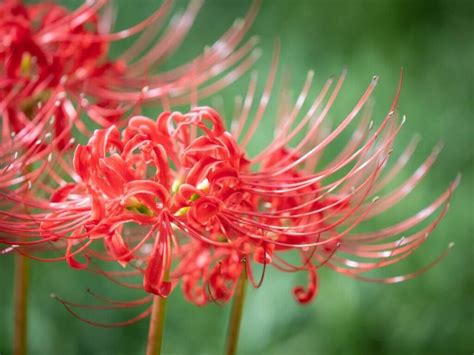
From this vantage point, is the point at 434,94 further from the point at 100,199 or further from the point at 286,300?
the point at 100,199

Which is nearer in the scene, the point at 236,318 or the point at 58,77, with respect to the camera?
the point at 236,318

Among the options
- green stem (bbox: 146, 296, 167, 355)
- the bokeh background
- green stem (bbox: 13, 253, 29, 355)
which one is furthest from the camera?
the bokeh background

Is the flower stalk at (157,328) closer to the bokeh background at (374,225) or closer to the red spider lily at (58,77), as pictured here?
the red spider lily at (58,77)

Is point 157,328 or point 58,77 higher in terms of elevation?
point 58,77

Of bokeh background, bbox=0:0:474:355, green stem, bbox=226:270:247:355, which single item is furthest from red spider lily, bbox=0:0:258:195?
bokeh background, bbox=0:0:474:355

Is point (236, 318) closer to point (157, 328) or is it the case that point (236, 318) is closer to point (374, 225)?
point (157, 328)

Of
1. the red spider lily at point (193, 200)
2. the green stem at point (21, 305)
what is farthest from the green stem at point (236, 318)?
the green stem at point (21, 305)

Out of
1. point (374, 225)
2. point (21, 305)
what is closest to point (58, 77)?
point (21, 305)

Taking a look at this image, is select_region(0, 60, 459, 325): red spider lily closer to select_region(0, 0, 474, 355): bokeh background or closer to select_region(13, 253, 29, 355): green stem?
select_region(13, 253, 29, 355): green stem

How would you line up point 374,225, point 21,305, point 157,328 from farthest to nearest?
point 374,225 → point 21,305 → point 157,328

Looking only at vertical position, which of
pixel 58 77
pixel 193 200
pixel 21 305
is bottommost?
pixel 21 305
